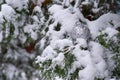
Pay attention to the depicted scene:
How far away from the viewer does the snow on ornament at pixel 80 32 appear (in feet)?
16.9

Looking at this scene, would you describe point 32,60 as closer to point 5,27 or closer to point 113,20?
point 5,27

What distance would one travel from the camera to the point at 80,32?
5156 mm

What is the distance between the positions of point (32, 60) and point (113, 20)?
1051mm

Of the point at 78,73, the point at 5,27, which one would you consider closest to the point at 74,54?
the point at 78,73

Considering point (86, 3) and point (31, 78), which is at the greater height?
point (86, 3)

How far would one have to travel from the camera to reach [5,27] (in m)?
5.47

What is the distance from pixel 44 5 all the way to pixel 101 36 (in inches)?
44.7

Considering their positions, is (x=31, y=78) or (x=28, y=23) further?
(x=28, y=23)

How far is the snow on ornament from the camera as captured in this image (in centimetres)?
514

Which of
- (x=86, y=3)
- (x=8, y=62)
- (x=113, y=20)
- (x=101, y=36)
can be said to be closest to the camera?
(x=8, y=62)

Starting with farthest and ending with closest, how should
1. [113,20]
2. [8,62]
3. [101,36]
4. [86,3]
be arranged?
[86,3] < [113,20] < [101,36] < [8,62]

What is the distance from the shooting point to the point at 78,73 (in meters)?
4.94

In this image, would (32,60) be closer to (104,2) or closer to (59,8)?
(59,8)

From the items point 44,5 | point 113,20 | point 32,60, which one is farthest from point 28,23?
point 113,20
